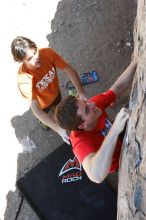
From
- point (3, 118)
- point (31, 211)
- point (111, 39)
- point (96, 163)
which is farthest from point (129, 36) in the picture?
point (96, 163)

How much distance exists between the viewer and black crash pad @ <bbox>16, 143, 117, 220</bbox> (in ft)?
15.3

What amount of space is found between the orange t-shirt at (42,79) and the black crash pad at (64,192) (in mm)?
754

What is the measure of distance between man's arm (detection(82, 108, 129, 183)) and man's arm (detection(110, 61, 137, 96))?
0.51m

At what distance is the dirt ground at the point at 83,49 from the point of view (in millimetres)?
5691

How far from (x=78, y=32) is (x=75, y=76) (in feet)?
7.05

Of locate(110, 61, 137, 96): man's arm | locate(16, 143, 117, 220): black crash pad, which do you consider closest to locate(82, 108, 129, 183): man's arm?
locate(110, 61, 137, 96): man's arm

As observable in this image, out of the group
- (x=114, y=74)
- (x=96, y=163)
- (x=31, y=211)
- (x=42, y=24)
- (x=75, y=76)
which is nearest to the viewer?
(x=96, y=163)

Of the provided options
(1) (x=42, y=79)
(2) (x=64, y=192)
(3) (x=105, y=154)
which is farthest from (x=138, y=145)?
(2) (x=64, y=192)

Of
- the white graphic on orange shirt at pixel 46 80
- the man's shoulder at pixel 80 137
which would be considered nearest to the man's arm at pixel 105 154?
the man's shoulder at pixel 80 137

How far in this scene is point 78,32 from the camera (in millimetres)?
6633

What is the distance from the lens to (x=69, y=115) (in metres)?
3.28

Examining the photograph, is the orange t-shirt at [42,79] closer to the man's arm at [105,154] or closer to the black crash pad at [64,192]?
the black crash pad at [64,192]

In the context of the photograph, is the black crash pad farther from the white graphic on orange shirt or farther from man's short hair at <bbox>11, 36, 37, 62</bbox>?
man's short hair at <bbox>11, 36, 37, 62</bbox>

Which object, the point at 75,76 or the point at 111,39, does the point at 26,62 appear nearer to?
the point at 75,76
